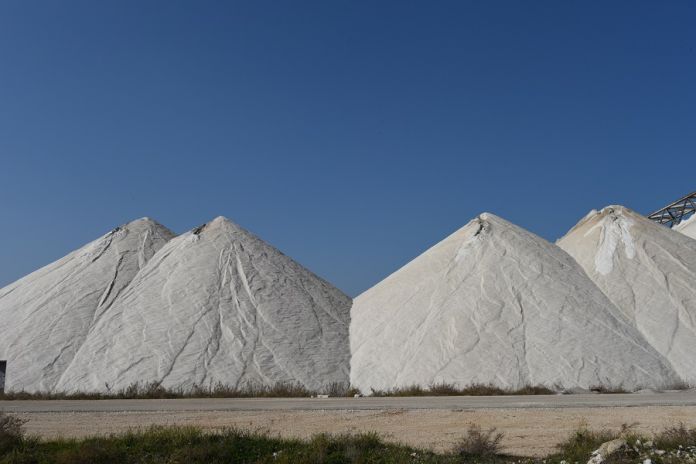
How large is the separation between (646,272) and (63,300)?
78.2 feet

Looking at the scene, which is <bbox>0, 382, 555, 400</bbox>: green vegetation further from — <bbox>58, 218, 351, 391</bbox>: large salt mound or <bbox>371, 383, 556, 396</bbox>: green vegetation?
<bbox>58, 218, 351, 391</bbox>: large salt mound

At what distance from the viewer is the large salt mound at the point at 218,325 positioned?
834 inches

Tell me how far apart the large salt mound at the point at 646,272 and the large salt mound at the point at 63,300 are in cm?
2020

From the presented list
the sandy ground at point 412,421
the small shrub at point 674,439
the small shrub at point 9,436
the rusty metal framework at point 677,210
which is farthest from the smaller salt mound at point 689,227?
the small shrub at point 9,436

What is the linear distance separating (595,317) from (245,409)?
13.7 meters

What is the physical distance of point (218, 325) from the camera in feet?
77.6

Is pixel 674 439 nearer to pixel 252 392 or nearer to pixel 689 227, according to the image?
pixel 252 392

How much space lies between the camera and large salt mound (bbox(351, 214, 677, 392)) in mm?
19844

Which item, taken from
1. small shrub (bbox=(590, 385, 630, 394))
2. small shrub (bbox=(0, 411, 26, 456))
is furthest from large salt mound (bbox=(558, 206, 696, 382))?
small shrub (bbox=(0, 411, 26, 456))

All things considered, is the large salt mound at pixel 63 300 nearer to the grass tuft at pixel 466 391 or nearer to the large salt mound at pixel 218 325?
the large salt mound at pixel 218 325

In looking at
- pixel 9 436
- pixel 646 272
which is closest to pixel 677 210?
pixel 646 272

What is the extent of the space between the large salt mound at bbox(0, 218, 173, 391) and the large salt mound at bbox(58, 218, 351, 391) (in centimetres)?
78

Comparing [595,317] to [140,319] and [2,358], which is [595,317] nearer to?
[140,319]

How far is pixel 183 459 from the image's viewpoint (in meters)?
8.52
